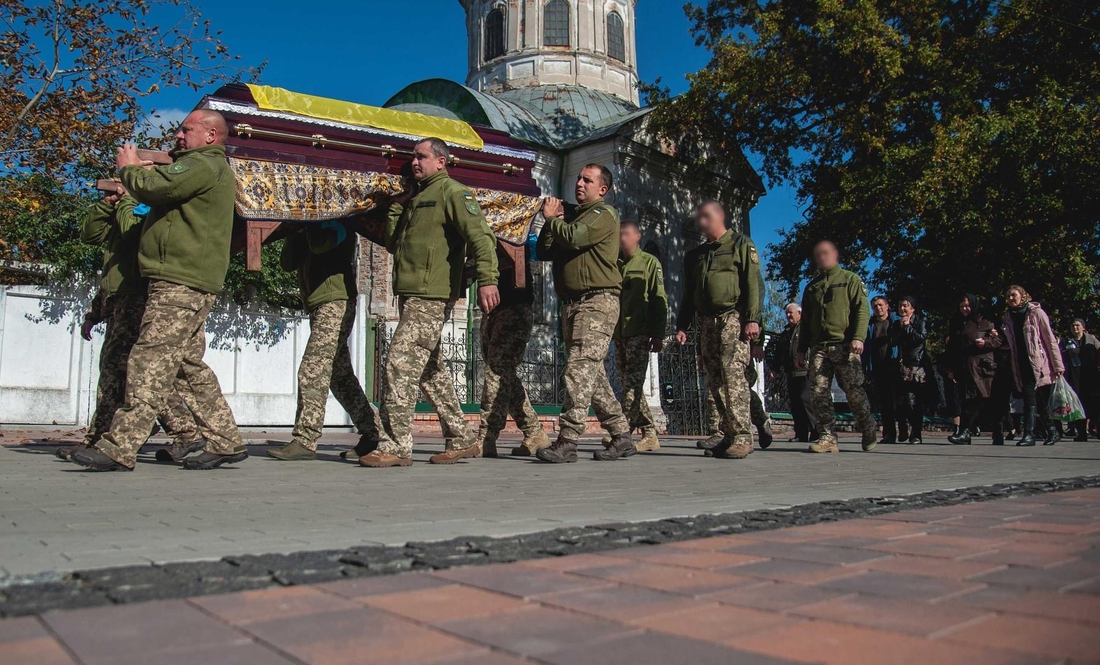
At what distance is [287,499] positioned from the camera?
3822mm

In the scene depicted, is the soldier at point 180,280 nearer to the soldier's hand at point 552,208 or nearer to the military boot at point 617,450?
the soldier's hand at point 552,208

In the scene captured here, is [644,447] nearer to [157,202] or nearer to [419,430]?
[157,202]

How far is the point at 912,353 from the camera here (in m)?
11.1

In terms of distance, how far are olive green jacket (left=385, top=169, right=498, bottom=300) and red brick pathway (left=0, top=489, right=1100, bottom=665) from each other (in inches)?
155

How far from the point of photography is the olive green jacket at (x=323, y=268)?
6.60m

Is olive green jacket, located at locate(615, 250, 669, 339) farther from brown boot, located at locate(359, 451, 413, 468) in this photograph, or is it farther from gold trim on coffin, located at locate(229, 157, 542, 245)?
brown boot, located at locate(359, 451, 413, 468)

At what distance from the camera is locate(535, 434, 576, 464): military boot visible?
666 cm

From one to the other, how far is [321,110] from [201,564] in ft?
17.4

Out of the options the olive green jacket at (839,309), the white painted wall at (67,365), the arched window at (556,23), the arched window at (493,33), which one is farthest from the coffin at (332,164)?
the arched window at (493,33)

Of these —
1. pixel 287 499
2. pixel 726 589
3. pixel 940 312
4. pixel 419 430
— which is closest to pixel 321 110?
pixel 287 499

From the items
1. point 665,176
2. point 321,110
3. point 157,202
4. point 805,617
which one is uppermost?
point 665,176

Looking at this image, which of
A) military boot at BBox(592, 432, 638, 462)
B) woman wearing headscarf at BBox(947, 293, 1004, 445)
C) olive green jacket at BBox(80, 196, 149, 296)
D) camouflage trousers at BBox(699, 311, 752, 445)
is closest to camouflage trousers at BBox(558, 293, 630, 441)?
military boot at BBox(592, 432, 638, 462)

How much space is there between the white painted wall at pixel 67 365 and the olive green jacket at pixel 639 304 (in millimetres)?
7145

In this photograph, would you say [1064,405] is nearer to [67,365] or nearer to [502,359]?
[502,359]
